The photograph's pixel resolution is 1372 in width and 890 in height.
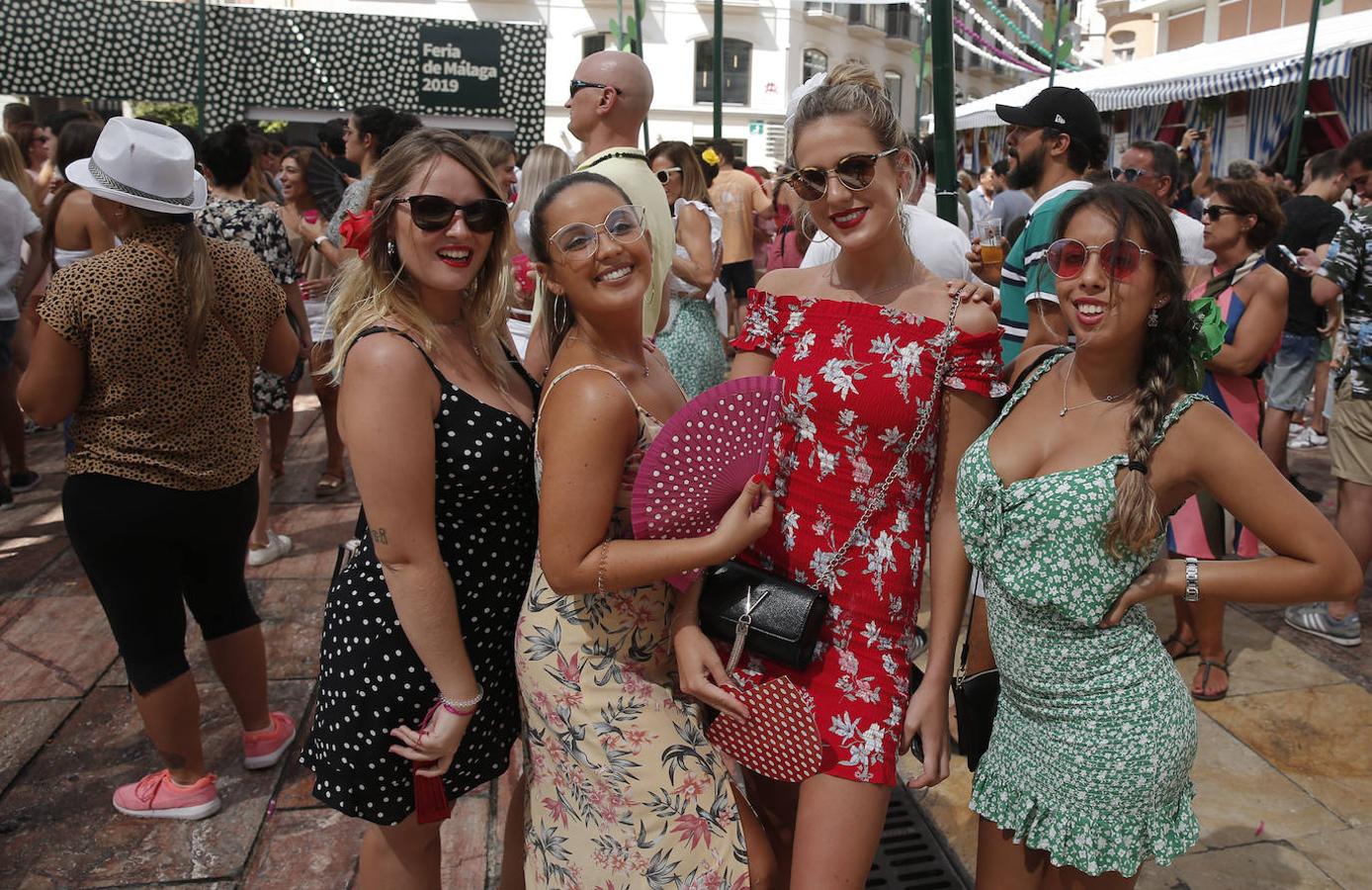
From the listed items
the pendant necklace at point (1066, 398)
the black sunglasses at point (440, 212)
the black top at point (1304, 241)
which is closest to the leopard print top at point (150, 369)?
the black sunglasses at point (440, 212)

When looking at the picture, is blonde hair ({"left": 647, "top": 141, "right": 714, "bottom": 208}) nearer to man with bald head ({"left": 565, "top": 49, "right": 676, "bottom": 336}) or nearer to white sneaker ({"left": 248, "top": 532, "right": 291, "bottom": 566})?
man with bald head ({"left": 565, "top": 49, "right": 676, "bottom": 336})

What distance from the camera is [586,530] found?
5.76 ft

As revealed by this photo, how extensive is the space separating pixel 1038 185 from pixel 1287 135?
10.3m

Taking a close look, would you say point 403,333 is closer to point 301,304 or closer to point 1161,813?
point 1161,813

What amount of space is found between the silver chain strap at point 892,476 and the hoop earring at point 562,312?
708mm

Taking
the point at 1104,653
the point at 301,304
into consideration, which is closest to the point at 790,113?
the point at 1104,653

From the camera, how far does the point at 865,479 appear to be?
77.7 inches

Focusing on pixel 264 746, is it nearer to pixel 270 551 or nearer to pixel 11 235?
pixel 270 551

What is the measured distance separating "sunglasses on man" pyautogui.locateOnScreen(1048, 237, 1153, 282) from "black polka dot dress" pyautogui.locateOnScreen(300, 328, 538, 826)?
110cm

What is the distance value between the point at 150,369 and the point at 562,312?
1.57 meters

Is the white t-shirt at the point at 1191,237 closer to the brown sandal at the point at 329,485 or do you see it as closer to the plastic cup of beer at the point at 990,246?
the plastic cup of beer at the point at 990,246

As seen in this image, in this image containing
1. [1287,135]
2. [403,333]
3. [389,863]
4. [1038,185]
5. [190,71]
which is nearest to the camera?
[403,333]

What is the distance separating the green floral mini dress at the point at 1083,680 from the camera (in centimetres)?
182

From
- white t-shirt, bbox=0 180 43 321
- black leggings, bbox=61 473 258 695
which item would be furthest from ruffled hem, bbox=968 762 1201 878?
white t-shirt, bbox=0 180 43 321
